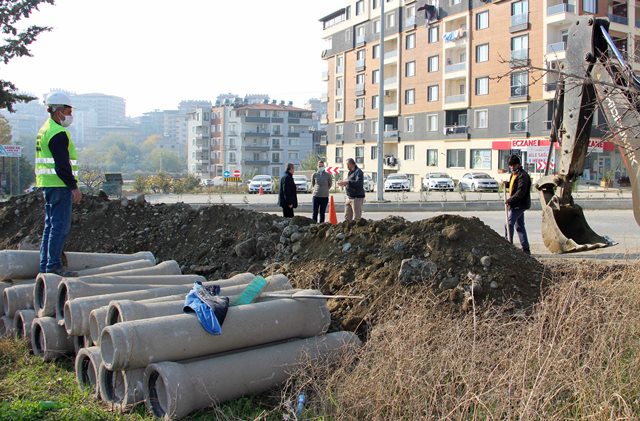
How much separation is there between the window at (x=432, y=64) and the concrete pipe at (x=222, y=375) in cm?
6019

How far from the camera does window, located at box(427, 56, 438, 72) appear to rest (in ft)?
207

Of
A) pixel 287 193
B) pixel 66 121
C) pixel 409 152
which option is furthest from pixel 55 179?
pixel 409 152

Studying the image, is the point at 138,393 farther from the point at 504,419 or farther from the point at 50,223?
the point at 50,223

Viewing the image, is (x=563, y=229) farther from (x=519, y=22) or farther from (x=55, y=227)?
(x=519, y=22)

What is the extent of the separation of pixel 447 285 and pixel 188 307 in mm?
2422

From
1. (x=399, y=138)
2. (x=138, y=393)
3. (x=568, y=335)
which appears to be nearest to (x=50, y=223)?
(x=138, y=393)

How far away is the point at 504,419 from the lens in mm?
3787

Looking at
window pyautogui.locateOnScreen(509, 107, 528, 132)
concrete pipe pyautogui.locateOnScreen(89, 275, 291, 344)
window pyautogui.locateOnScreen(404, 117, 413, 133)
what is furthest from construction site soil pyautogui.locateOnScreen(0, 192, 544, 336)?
window pyautogui.locateOnScreen(404, 117, 413, 133)

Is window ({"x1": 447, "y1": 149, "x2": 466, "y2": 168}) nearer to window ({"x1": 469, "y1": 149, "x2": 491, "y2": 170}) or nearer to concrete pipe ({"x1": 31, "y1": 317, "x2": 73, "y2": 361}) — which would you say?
window ({"x1": 469, "y1": 149, "x2": 491, "y2": 170})

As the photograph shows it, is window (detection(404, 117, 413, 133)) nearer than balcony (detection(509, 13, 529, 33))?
No

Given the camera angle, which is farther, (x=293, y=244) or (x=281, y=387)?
(x=293, y=244)

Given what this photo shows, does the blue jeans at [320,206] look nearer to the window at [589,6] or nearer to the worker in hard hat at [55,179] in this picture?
the worker in hard hat at [55,179]

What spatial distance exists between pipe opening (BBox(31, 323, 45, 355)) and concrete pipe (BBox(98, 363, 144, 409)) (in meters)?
1.35

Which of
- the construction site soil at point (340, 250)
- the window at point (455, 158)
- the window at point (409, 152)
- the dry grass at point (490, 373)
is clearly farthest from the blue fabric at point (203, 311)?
the window at point (409, 152)
